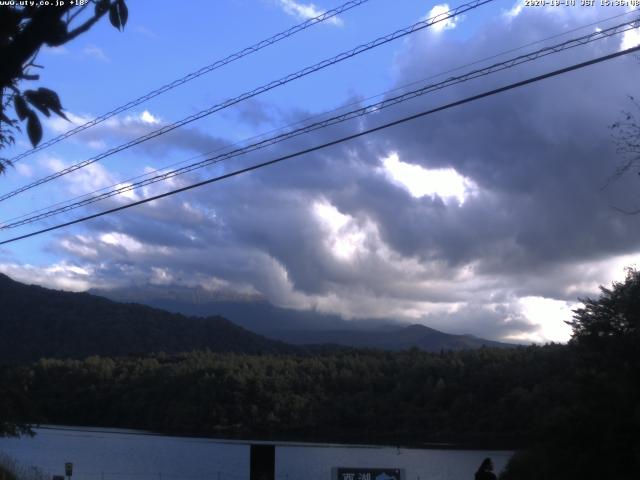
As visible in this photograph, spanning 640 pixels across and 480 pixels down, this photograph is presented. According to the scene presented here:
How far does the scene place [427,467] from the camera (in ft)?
139

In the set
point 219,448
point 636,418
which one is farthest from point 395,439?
point 636,418

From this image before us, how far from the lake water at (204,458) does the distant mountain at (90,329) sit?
3622cm

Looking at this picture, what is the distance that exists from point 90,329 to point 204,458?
2676 inches

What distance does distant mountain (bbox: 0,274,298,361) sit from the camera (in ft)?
330

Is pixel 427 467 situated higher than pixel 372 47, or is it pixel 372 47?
pixel 372 47

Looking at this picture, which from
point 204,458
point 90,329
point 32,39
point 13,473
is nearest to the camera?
point 32,39

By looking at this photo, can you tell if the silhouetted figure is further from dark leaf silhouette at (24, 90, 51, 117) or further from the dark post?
dark leaf silhouette at (24, 90, 51, 117)

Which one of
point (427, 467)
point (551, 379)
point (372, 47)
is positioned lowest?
point (427, 467)

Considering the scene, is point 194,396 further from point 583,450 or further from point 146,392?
point 583,450

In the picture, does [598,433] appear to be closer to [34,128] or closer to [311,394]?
[34,128]

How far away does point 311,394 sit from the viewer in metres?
79.0

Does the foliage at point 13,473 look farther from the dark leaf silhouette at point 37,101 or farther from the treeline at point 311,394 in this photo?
the treeline at point 311,394

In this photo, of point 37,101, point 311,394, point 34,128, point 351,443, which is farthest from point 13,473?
point 311,394

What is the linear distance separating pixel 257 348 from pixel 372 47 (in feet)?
408
